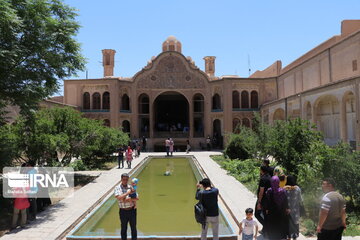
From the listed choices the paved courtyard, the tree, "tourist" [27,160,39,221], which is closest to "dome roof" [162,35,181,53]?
the paved courtyard

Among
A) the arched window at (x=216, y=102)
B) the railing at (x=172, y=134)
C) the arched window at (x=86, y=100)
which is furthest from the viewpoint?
the arched window at (x=216, y=102)

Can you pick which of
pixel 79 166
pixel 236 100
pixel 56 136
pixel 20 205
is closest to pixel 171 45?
pixel 236 100

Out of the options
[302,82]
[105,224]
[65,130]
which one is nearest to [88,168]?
[65,130]

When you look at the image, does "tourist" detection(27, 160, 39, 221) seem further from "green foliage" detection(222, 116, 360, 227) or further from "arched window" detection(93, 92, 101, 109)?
"arched window" detection(93, 92, 101, 109)

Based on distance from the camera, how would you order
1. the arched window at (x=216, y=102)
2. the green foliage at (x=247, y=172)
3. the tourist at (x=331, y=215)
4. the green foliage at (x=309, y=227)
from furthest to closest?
the arched window at (x=216, y=102) < the green foliage at (x=247, y=172) < the green foliage at (x=309, y=227) < the tourist at (x=331, y=215)

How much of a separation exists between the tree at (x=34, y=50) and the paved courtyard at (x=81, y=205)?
2.87 m

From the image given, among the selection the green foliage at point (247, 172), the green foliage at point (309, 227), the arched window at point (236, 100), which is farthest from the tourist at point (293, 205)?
the arched window at point (236, 100)

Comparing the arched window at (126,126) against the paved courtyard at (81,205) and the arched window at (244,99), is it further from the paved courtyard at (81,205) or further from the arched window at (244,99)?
the paved courtyard at (81,205)

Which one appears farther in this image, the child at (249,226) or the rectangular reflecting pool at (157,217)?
the rectangular reflecting pool at (157,217)

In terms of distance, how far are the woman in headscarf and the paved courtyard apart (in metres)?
1.69

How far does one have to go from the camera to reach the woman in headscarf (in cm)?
533

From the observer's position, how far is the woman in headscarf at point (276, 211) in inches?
210

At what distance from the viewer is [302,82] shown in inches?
1048

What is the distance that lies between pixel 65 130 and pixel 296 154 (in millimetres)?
8493
